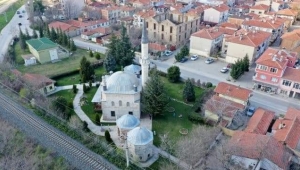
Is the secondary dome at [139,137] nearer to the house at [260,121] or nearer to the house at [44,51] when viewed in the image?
the house at [260,121]

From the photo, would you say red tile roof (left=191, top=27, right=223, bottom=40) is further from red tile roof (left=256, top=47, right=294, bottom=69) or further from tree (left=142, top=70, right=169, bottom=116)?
tree (left=142, top=70, right=169, bottom=116)

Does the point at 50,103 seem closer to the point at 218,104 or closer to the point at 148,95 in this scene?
the point at 148,95

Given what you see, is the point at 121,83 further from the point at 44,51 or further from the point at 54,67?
the point at 44,51

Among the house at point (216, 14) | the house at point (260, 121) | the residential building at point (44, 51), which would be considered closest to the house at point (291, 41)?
the house at point (216, 14)

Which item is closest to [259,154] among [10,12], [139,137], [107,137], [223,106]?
[223,106]

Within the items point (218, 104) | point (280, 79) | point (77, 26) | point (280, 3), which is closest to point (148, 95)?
point (218, 104)

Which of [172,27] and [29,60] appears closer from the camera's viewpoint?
[29,60]
